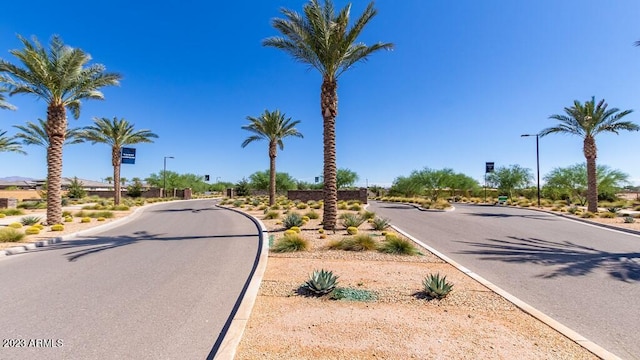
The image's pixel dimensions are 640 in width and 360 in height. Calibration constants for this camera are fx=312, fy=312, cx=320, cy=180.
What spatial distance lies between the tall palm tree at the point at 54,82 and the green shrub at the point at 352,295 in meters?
17.0

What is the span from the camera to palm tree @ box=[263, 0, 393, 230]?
13.4 meters

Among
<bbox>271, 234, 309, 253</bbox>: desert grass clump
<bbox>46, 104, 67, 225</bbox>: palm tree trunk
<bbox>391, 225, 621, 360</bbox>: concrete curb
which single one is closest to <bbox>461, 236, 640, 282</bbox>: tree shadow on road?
<bbox>391, 225, 621, 360</bbox>: concrete curb

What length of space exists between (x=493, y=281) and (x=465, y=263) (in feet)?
5.42

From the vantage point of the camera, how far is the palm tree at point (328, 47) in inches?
526

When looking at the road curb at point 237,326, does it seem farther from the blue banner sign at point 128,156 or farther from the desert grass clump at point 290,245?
the blue banner sign at point 128,156

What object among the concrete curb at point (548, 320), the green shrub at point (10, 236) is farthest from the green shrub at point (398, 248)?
the green shrub at point (10, 236)

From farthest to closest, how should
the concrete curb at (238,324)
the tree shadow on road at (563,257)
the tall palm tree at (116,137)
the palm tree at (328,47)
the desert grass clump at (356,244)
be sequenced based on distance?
the tall palm tree at (116,137) → the palm tree at (328,47) → the desert grass clump at (356,244) → the tree shadow on road at (563,257) → the concrete curb at (238,324)

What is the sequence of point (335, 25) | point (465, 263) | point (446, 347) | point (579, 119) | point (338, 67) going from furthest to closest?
point (579, 119), point (338, 67), point (335, 25), point (465, 263), point (446, 347)

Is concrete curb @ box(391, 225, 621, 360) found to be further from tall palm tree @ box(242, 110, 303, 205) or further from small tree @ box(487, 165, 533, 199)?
small tree @ box(487, 165, 533, 199)

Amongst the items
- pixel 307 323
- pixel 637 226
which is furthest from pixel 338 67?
pixel 637 226

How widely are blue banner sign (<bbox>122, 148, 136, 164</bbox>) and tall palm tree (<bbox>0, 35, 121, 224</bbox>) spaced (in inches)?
646

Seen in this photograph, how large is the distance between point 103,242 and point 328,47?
11704mm

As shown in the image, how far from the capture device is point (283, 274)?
679cm

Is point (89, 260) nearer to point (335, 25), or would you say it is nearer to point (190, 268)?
point (190, 268)
